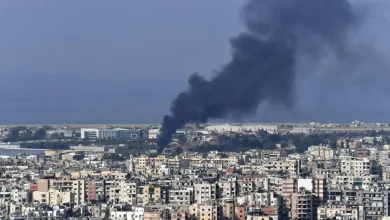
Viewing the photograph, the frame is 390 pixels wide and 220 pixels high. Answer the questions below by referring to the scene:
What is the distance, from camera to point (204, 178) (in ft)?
123

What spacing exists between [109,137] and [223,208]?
143 feet

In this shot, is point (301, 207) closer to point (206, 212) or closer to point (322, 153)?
point (206, 212)

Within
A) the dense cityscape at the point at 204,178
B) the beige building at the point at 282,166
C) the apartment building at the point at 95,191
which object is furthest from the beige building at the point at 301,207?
the beige building at the point at 282,166

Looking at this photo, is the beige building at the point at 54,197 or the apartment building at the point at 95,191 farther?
the apartment building at the point at 95,191

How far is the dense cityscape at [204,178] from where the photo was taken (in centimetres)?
3114

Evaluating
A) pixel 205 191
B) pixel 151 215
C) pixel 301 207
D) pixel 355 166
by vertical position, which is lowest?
pixel 151 215

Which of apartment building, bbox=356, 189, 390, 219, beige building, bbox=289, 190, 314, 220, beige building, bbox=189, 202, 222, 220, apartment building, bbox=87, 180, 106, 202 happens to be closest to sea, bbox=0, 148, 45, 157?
apartment building, bbox=87, 180, 106, 202

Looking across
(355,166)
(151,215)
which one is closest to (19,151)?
(355,166)

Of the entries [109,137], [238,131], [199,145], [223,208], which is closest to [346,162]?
[223,208]

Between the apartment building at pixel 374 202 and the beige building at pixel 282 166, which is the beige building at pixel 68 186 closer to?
the apartment building at pixel 374 202

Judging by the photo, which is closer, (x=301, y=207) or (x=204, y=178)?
(x=301, y=207)

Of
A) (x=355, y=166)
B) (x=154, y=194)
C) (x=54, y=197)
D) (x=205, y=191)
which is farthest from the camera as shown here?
(x=355, y=166)

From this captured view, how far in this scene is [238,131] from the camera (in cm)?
6862

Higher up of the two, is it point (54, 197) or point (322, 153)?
point (322, 153)
